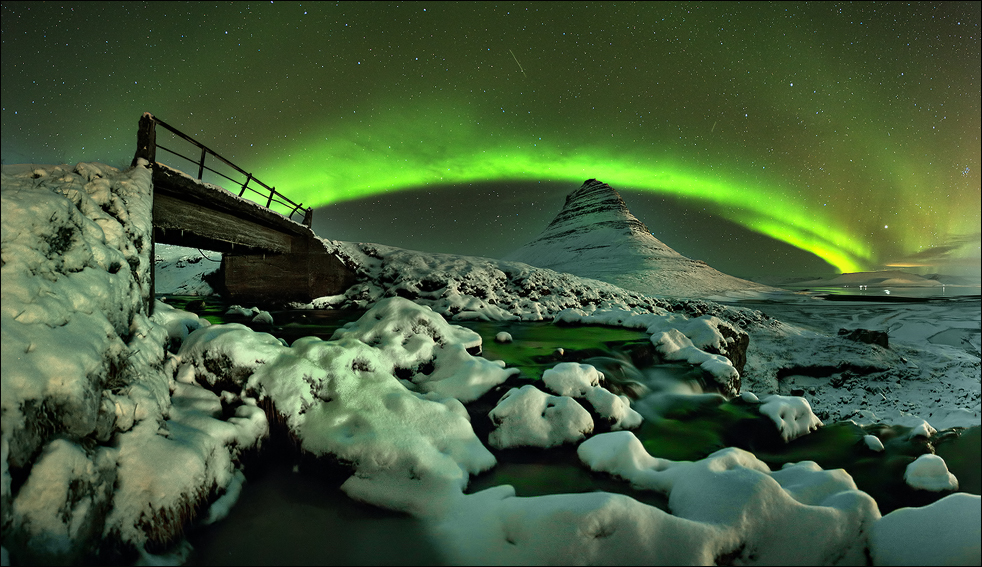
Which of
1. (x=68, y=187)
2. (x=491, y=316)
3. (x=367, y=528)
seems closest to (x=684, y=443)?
(x=367, y=528)

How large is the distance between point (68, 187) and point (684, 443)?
8.95 meters

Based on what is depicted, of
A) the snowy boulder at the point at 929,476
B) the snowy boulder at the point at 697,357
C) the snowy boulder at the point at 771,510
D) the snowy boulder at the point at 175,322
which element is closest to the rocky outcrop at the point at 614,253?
the snowy boulder at the point at 697,357

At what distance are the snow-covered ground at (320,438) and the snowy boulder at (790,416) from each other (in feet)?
0.11

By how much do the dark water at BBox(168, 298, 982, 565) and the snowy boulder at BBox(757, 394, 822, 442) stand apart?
125 mm

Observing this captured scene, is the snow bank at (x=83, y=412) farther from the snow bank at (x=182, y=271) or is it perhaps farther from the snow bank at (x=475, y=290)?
the snow bank at (x=182, y=271)

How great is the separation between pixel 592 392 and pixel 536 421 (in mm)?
1461

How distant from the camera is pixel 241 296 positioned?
18.0 m

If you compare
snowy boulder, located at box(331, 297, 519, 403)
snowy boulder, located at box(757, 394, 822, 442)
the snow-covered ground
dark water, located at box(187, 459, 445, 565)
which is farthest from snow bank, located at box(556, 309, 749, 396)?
dark water, located at box(187, 459, 445, 565)

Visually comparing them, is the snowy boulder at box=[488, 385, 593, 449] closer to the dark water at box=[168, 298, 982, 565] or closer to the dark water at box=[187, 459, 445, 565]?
the dark water at box=[168, 298, 982, 565]

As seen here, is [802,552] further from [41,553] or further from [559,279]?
[559,279]

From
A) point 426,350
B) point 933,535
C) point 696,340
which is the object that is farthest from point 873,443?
point 426,350

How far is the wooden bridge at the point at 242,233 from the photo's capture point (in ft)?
32.0

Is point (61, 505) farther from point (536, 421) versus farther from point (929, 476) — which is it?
point (929, 476)

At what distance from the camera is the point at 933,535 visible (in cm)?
262
